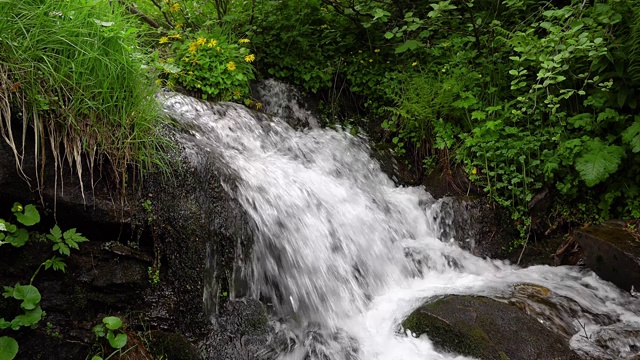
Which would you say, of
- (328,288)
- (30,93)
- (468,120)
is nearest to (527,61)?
(468,120)

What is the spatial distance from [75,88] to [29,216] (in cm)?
70

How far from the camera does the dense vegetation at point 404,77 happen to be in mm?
2271

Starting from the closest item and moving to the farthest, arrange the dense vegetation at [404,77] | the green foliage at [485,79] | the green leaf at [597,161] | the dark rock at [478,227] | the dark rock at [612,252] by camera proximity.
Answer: the dense vegetation at [404,77] < the dark rock at [612,252] < the green leaf at [597,161] < the green foliage at [485,79] < the dark rock at [478,227]

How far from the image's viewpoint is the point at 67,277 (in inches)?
87.9

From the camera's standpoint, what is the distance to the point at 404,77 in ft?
18.2

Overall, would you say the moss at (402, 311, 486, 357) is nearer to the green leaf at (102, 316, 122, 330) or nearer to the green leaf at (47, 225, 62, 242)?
the green leaf at (102, 316, 122, 330)

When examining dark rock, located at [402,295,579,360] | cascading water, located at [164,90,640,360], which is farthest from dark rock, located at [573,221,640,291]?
dark rock, located at [402,295,579,360]

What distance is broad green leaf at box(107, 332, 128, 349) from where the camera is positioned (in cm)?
214

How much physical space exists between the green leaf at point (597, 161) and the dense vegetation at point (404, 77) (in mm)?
12

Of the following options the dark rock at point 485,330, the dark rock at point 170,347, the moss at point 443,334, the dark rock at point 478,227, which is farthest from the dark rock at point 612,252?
the dark rock at point 170,347

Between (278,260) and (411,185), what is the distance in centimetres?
256

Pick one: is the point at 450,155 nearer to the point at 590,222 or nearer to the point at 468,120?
the point at 468,120

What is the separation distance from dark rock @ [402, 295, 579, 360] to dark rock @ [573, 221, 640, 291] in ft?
3.73

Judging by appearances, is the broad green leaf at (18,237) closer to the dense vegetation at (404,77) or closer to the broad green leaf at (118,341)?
the dense vegetation at (404,77)
